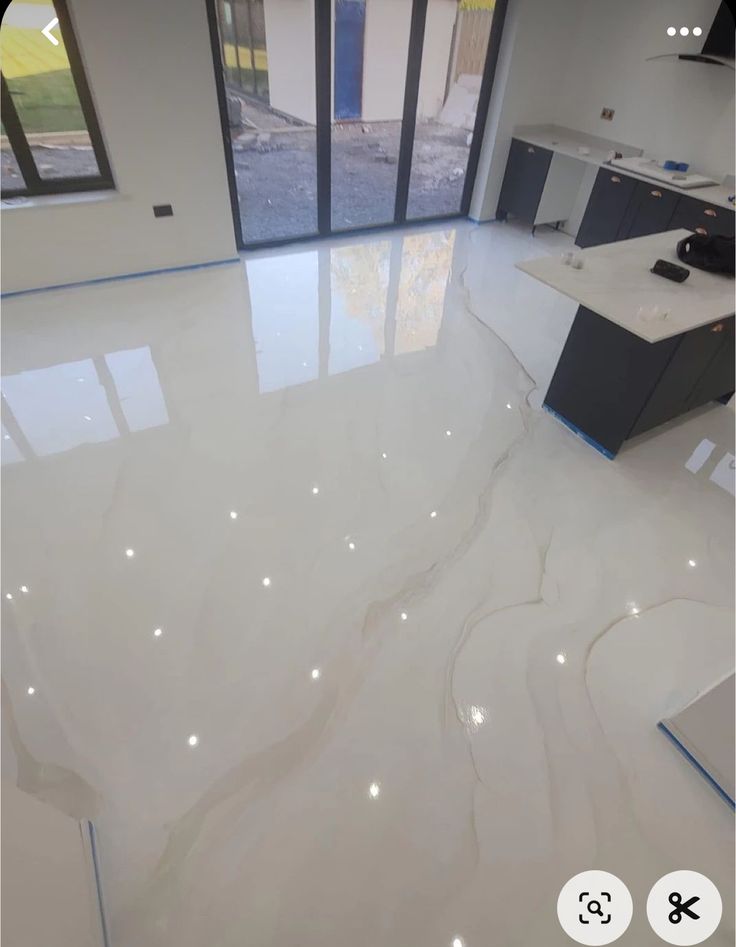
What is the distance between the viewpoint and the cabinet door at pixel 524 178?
5195 mm

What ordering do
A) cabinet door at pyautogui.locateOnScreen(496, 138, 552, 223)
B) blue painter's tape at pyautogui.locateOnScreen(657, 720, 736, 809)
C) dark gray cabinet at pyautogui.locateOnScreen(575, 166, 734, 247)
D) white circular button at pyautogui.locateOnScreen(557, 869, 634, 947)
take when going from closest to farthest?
1. white circular button at pyautogui.locateOnScreen(557, 869, 634, 947)
2. blue painter's tape at pyautogui.locateOnScreen(657, 720, 736, 809)
3. dark gray cabinet at pyautogui.locateOnScreen(575, 166, 734, 247)
4. cabinet door at pyautogui.locateOnScreen(496, 138, 552, 223)

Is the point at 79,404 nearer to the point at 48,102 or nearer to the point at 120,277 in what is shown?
the point at 120,277

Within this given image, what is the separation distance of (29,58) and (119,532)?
3461mm

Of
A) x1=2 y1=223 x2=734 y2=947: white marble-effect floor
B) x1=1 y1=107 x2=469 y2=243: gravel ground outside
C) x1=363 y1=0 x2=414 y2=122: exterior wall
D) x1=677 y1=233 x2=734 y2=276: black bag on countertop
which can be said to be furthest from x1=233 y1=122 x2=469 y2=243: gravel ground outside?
x1=677 y1=233 x2=734 y2=276: black bag on countertop

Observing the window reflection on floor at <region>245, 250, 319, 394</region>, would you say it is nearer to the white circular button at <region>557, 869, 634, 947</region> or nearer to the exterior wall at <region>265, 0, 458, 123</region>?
the exterior wall at <region>265, 0, 458, 123</region>

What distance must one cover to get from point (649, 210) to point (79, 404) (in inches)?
190

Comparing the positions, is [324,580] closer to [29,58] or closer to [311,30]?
[29,58]

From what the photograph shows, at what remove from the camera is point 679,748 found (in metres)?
1.88

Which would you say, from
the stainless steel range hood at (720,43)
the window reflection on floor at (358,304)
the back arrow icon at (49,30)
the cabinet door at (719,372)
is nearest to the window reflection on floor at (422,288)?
the window reflection on floor at (358,304)

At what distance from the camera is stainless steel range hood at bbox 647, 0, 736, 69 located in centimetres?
386

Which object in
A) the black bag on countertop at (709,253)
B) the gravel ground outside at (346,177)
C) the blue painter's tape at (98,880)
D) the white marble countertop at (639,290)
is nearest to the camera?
the blue painter's tape at (98,880)

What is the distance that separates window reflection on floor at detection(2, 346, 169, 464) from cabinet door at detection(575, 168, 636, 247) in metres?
4.11

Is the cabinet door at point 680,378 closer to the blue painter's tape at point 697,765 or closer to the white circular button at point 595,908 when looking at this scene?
the blue painter's tape at point 697,765

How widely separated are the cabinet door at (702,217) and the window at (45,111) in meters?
4.67
